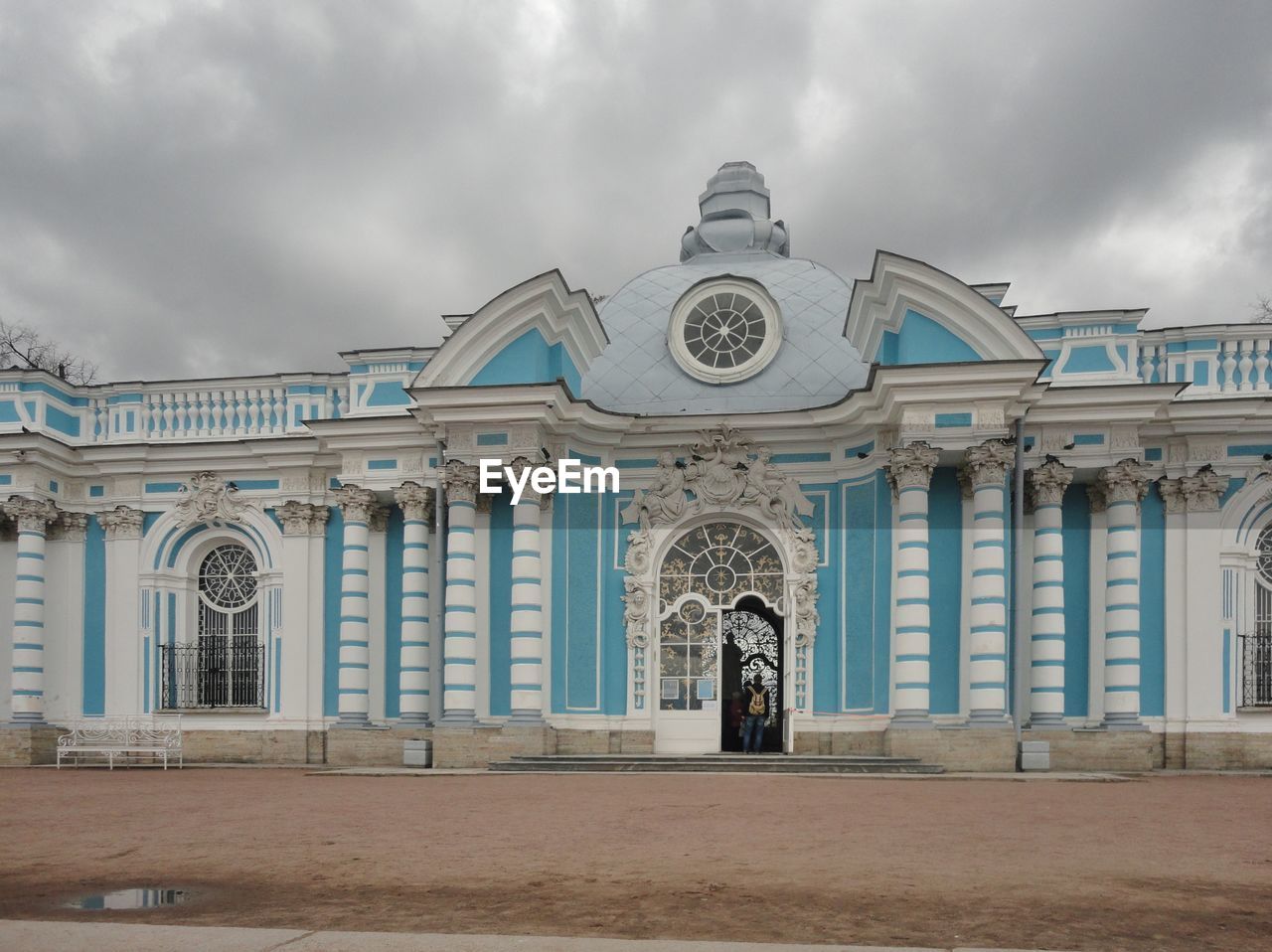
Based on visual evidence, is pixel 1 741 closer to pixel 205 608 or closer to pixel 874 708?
pixel 205 608

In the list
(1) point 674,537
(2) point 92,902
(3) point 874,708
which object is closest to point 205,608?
(1) point 674,537

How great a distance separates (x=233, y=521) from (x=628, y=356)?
715 cm

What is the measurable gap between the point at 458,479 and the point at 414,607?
240 cm

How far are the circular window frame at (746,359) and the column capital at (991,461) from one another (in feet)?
13.1

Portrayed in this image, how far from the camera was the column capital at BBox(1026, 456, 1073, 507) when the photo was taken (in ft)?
57.5

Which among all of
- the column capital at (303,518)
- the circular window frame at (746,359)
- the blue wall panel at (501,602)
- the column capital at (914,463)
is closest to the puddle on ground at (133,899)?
the blue wall panel at (501,602)

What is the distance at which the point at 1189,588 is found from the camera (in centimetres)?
1803

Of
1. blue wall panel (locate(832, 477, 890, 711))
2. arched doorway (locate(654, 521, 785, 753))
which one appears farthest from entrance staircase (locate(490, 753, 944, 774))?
blue wall panel (locate(832, 477, 890, 711))

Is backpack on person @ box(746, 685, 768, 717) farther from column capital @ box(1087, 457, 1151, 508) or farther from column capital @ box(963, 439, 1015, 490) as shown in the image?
column capital @ box(1087, 457, 1151, 508)

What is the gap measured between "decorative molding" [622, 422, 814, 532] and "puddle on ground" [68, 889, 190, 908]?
493 inches

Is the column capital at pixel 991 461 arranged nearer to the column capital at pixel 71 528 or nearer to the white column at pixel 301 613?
the white column at pixel 301 613

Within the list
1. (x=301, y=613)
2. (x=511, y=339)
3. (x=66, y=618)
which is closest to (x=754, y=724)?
(x=511, y=339)

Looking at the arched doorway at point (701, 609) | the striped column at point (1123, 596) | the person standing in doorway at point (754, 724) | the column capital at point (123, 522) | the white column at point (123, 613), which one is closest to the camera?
the striped column at point (1123, 596)

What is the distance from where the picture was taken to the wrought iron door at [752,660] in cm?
2025
